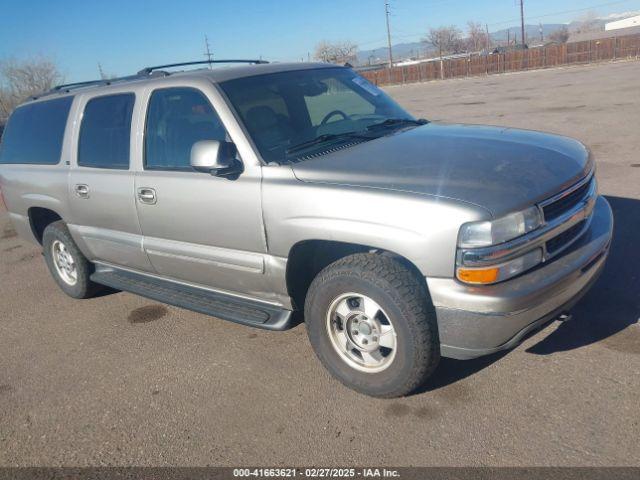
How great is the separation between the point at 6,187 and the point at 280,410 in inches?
161

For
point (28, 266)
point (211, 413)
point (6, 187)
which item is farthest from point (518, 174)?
point (28, 266)

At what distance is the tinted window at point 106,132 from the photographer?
13.6 feet

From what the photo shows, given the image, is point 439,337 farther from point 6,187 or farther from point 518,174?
point 6,187

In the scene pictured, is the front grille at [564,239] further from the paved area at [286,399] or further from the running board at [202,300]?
the running board at [202,300]

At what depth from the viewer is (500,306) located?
2.61 m

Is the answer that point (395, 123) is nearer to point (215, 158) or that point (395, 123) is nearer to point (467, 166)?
point (467, 166)

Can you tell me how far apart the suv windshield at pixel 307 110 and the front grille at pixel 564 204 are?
134 cm

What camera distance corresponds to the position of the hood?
273cm

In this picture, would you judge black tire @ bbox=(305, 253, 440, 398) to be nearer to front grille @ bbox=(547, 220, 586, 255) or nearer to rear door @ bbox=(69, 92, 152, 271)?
front grille @ bbox=(547, 220, 586, 255)

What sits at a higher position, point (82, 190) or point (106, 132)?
point (106, 132)

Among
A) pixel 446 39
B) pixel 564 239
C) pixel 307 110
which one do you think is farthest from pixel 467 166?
pixel 446 39

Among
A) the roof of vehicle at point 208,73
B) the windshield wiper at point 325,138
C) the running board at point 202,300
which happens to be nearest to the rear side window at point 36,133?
the roof of vehicle at point 208,73

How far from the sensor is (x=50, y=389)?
3707mm

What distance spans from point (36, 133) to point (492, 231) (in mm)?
4478
